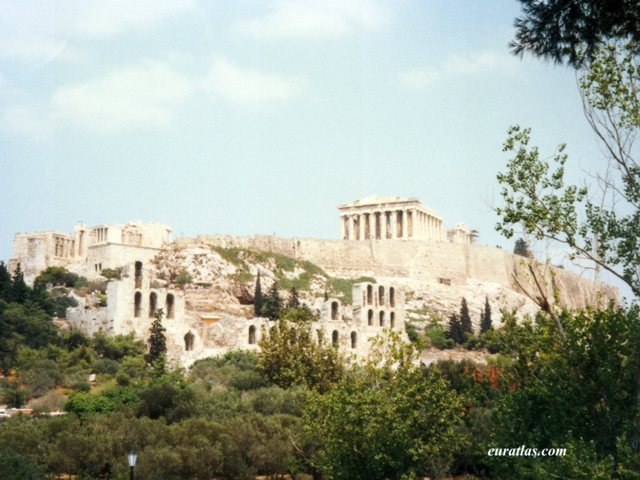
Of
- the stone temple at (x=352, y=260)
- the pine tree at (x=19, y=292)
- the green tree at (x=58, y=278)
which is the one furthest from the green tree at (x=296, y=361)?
the green tree at (x=58, y=278)

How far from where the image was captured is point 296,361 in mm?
35250

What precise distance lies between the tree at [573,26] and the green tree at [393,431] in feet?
30.9

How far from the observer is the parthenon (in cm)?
8762

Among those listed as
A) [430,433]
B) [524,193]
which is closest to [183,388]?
[430,433]

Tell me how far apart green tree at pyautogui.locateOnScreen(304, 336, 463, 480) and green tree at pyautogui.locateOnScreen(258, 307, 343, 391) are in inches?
553

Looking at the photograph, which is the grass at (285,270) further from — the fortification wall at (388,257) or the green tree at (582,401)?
the green tree at (582,401)

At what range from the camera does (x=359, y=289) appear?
166 feet

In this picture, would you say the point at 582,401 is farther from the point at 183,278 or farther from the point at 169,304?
the point at 183,278

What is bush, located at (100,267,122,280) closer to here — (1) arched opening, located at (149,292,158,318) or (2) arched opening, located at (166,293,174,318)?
(1) arched opening, located at (149,292,158,318)

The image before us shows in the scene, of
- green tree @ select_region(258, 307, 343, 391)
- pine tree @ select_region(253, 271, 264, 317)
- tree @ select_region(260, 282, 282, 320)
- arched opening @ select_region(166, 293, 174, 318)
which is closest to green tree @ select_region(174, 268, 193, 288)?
pine tree @ select_region(253, 271, 264, 317)

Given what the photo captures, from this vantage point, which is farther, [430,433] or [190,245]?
[190,245]

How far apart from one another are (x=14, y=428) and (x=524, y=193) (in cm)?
1687

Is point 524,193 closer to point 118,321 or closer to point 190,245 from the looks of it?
point 118,321

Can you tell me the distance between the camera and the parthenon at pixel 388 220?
8762 centimetres
